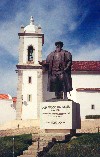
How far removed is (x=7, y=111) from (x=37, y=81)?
17.1 metres

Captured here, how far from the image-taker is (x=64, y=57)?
12797mm

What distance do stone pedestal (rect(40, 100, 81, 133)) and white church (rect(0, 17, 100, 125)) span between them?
2343cm

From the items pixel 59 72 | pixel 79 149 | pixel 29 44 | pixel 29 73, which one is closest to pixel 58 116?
pixel 59 72

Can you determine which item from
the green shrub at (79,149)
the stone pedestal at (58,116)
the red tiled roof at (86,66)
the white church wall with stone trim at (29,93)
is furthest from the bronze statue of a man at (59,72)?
the red tiled roof at (86,66)

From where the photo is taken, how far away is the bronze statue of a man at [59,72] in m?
12.6

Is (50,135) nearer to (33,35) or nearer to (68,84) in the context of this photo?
(68,84)

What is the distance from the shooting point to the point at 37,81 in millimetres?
37688

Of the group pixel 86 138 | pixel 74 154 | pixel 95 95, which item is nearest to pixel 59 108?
pixel 86 138

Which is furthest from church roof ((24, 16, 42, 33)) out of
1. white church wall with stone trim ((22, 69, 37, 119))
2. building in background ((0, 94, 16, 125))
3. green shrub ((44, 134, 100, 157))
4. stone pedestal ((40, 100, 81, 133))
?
green shrub ((44, 134, 100, 157))

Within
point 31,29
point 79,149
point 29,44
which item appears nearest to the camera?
point 79,149

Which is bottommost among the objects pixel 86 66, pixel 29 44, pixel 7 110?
pixel 7 110

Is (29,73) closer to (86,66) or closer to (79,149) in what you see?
(86,66)

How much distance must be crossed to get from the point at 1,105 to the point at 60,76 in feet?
136

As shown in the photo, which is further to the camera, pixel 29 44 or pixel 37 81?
pixel 29 44
